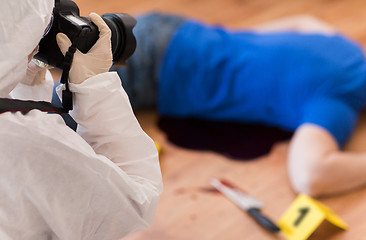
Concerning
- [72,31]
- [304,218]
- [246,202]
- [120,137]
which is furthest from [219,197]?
[72,31]

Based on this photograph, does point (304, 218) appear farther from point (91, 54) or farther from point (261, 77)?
point (91, 54)

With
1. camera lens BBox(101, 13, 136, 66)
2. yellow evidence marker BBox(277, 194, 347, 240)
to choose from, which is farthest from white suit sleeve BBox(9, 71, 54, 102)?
yellow evidence marker BBox(277, 194, 347, 240)

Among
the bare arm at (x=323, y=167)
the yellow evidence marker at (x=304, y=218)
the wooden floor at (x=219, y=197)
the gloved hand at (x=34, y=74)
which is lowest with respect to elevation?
the wooden floor at (x=219, y=197)

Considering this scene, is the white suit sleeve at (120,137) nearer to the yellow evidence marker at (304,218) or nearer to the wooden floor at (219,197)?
the wooden floor at (219,197)

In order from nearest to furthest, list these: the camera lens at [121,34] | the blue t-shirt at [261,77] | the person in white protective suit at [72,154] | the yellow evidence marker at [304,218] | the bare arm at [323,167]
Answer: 1. the person in white protective suit at [72,154]
2. the camera lens at [121,34]
3. the yellow evidence marker at [304,218]
4. the bare arm at [323,167]
5. the blue t-shirt at [261,77]

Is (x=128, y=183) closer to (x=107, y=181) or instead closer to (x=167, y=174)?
(x=107, y=181)

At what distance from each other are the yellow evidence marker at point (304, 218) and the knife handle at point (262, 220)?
0.02m

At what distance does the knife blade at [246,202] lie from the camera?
1088mm

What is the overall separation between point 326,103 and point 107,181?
76 centimetres

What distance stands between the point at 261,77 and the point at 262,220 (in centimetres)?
38

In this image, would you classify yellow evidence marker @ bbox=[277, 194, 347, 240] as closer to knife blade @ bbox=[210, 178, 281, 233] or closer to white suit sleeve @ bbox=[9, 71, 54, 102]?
knife blade @ bbox=[210, 178, 281, 233]

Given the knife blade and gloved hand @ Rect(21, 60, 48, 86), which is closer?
gloved hand @ Rect(21, 60, 48, 86)

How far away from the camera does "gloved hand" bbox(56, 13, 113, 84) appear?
0.63 metres

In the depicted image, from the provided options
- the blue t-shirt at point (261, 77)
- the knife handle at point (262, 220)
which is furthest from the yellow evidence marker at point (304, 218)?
the blue t-shirt at point (261, 77)
